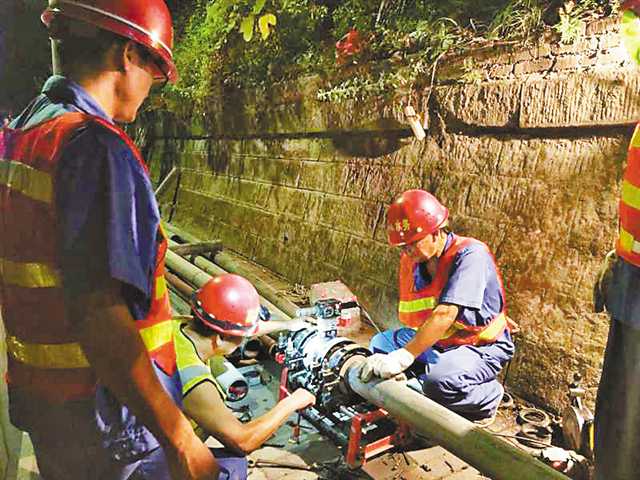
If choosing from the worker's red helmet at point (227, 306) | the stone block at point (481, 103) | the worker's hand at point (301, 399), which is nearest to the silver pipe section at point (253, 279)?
the worker's red helmet at point (227, 306)

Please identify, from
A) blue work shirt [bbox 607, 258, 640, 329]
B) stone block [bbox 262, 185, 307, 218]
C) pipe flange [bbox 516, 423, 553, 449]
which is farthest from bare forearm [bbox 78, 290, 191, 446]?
stone block [bbox 262, 185, 307, 218]

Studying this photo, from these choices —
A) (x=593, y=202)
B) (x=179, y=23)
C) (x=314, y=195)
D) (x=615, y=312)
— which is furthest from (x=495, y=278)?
(x=179, y=23)

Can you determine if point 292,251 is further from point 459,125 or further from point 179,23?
point 179,23

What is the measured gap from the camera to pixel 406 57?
4395mm

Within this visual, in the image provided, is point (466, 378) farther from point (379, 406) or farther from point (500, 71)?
point (500, 71)

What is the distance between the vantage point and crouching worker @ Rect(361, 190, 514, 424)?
305 centimetres

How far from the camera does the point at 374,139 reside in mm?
4941

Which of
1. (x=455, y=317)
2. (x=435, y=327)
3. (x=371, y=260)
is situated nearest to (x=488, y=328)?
(x=455, y=317)

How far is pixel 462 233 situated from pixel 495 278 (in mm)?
870

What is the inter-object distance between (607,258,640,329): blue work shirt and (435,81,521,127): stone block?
205cm

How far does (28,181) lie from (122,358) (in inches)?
20.8

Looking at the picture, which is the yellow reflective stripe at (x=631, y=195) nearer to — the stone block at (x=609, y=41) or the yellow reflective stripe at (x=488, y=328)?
the yellow reflective stripe at (x=488, y=328)

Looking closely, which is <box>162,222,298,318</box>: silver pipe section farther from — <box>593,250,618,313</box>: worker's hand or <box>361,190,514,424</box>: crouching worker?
<box>593,250,618,313</box>: worker's hand

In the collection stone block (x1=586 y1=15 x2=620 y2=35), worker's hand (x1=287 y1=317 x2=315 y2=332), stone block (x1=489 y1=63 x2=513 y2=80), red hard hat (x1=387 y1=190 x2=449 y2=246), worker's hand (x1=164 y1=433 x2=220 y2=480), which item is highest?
stone block (x1=586 y1=15 x2=620 y2=35)
